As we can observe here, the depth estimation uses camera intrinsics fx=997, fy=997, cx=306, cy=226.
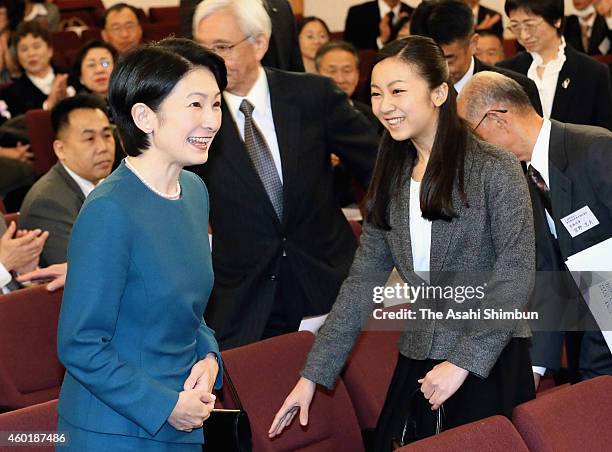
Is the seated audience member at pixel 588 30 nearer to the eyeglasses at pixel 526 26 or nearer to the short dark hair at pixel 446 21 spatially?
the eyeglasses at pixel 526 26

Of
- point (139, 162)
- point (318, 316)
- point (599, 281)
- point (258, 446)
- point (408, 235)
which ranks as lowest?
point (258, 446)

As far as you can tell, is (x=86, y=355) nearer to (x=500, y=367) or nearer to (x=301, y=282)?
(x=500, y=367)

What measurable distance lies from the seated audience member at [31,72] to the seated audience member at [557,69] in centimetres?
339

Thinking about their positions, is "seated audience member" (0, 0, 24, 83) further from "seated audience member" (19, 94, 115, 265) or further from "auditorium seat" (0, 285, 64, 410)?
"auditorium seat" (0, 285, 64, 410)

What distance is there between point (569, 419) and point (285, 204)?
1.12 m

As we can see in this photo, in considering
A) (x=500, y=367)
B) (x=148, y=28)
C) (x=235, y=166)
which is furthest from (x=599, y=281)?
(x=148, y=28)

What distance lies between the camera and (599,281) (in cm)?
255

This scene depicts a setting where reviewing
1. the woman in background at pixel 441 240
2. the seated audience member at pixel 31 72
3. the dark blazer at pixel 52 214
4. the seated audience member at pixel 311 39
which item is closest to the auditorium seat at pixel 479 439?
the woman in background at pixel 441 240

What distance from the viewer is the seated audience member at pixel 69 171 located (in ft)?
12.3

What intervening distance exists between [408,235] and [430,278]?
0.11 m

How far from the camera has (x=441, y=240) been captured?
2.21 meters

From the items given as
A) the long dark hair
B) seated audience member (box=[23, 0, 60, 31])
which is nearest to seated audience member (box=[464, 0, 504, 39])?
seated audience member (box=[23, 0, 60, 31])

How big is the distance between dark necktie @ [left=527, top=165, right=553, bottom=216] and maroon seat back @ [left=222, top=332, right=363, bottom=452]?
0.73 metres

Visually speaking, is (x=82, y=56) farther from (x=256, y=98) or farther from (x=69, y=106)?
(x=256, y=98)
